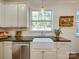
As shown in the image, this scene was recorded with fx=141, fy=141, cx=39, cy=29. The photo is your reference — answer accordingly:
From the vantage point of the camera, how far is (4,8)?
190 inches

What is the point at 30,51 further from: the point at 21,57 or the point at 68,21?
the point at 68,21

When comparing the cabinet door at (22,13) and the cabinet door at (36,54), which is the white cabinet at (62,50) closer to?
the cabinet door at (36,54)

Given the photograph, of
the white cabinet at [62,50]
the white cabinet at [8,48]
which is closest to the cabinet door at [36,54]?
the white cabinet at [62,50]


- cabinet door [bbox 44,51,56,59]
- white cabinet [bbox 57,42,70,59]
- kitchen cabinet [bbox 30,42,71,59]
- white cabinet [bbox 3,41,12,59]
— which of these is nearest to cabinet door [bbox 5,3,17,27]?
white cabinet [bbox 3,41,12,59]

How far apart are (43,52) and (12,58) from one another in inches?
37.0

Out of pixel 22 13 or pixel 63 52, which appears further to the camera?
pixel 22 13

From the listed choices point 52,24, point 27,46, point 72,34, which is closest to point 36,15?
point 52,24

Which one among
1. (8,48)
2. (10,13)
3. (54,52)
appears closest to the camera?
(54,52)

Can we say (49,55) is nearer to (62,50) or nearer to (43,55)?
(43,55)

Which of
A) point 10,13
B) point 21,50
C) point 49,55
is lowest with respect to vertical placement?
point 49,55

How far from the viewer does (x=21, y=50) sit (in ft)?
13.4

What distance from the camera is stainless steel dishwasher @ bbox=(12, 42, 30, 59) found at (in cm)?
409

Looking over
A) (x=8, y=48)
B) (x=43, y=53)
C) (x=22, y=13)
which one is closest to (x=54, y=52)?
(x=43, y=53)

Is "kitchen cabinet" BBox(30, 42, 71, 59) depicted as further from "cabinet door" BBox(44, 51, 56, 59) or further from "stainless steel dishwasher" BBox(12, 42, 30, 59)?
"stainless steel dishwasher" BBox(12, 42, 30, 59)
